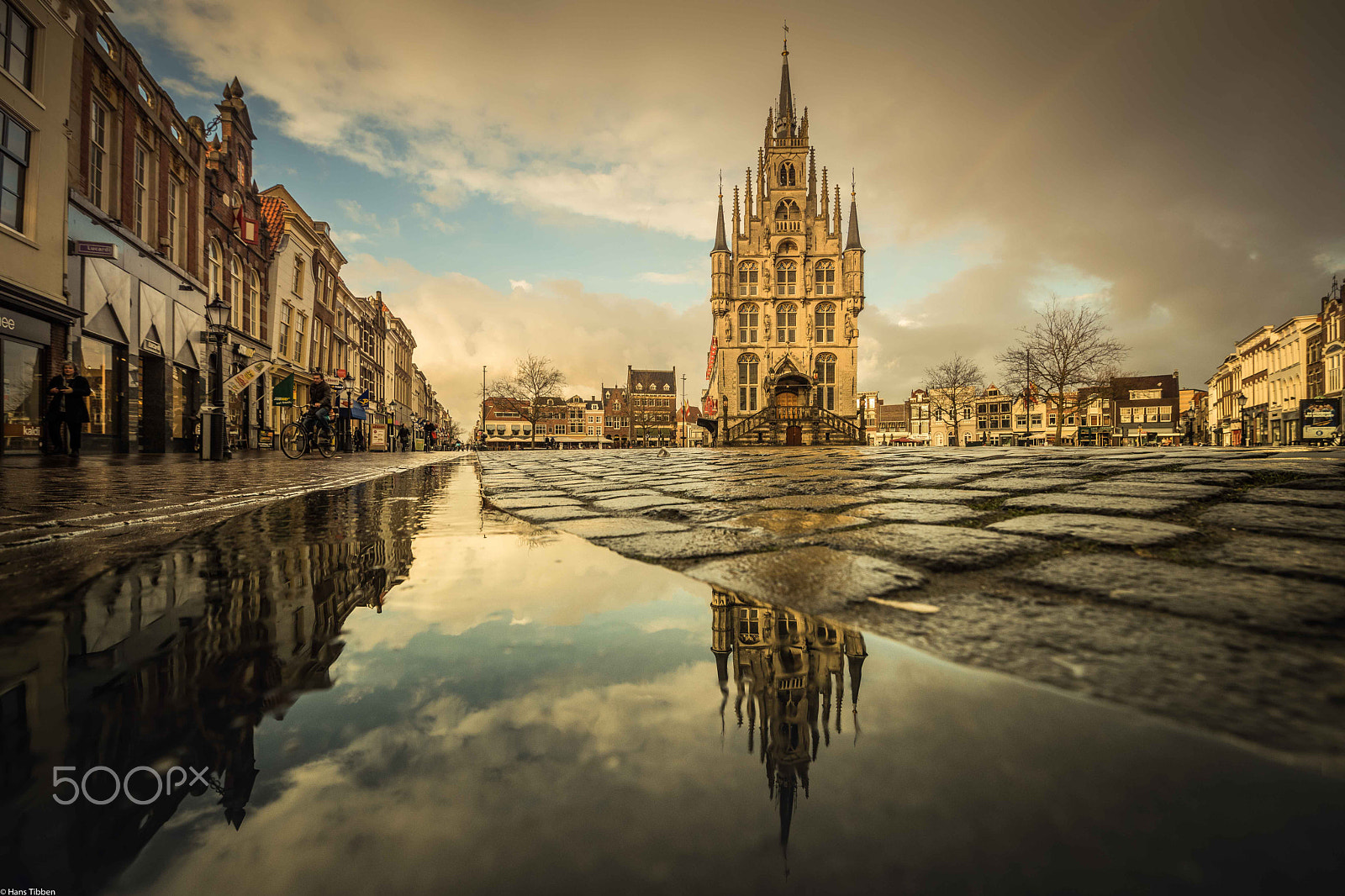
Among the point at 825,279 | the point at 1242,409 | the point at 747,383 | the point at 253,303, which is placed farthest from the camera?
the point at 1242,409

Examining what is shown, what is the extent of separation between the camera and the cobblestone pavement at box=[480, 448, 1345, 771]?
0.77 meters

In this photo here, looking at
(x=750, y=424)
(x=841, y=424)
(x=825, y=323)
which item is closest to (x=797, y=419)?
(x=841, y=424)

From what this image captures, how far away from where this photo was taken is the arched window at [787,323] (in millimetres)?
42125

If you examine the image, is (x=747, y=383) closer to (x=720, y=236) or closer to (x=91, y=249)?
(x=720, y=236)

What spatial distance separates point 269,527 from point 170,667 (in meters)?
1.92

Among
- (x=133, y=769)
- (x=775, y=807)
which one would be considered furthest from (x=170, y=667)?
(x=775, y=807)

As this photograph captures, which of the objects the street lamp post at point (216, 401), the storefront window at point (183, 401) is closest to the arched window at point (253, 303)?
the storefront window at point (183, 401)

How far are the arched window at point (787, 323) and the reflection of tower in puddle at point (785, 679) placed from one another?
42.4 metres

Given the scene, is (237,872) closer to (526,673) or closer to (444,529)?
(526,673)

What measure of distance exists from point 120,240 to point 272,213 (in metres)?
10.6

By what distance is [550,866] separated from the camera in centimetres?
47

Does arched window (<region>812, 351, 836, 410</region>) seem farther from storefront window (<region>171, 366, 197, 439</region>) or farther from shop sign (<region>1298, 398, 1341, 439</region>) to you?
A: storefront window (<region>171, 366, 197, 439</region>)

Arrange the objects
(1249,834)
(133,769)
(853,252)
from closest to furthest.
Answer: (1249,834) → (133,769) → (853,252)

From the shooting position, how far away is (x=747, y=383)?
41.9 m
